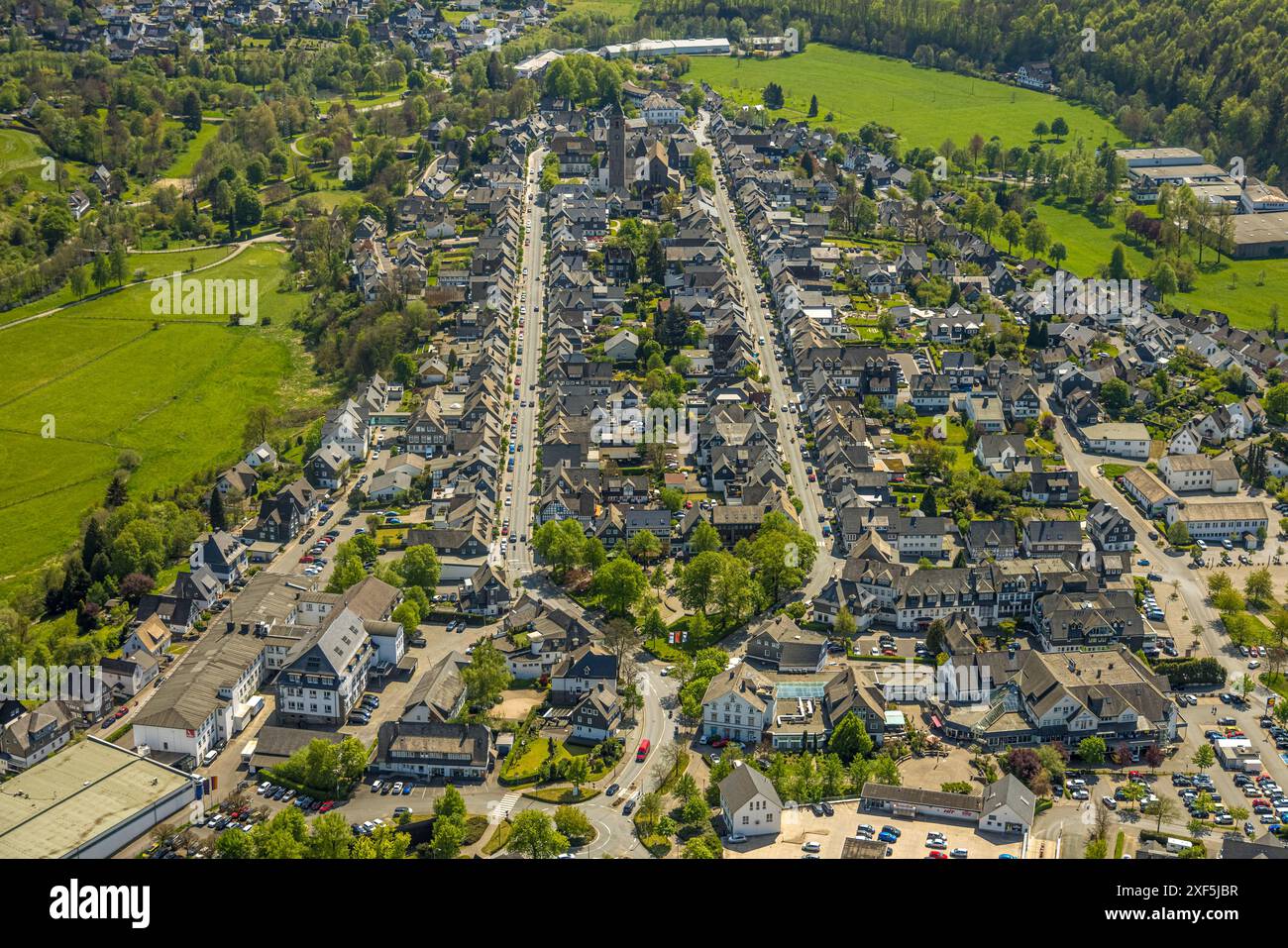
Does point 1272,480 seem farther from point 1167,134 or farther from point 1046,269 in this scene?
point 1167,134

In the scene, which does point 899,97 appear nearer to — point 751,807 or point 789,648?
point 789,648

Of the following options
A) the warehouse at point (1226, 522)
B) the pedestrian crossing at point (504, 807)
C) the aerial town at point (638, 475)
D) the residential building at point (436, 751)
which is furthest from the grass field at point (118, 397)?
the warehouse at point (1226, 522)

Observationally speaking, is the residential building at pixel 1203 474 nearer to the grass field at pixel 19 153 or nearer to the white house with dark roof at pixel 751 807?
the white house with dark roof at pixel 751 807

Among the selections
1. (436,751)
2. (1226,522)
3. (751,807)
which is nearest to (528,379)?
(436,751)


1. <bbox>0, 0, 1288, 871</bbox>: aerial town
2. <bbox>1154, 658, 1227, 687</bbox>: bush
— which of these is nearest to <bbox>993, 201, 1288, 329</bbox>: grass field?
<bbox>0, 0, 1288, 871</bbox>: aerial town

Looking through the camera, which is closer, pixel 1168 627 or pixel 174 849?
pixel 174 849

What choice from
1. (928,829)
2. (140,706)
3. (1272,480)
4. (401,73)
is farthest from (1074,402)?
(401,73)
